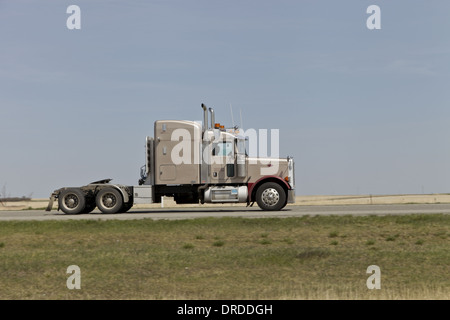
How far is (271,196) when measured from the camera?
1160 inches

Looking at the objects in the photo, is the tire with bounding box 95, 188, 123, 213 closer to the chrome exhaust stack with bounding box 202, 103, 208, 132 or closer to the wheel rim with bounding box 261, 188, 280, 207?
the chrome exhaust stack with bounding box 202, 103, 208, 132

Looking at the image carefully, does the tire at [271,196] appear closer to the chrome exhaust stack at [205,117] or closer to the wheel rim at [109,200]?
the chrome exhaust stack at [205,117]

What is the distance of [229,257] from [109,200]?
14318mm

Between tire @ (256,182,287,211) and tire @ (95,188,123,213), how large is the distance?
20.8 feet

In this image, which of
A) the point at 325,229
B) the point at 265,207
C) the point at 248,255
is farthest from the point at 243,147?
the point at 248,255

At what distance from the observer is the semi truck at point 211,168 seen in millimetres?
29453

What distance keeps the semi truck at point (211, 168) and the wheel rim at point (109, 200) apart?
0.12 meters

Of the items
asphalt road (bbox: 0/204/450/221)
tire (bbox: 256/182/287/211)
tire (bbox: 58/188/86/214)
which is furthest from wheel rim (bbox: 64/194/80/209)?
tire (bbox: 256/182/287/211)

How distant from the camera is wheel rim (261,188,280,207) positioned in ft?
96.5

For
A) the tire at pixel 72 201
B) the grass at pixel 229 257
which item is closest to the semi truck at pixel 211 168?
the tire at pixel 72 201

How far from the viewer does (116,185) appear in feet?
99.8

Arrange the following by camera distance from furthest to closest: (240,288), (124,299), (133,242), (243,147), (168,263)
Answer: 1. (243,147)
2. (133,242)
3. (168,263)
4. (240,288)
5. (124,299)
